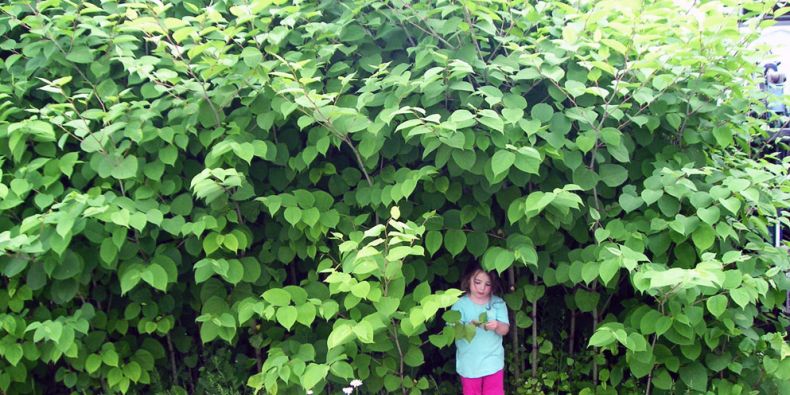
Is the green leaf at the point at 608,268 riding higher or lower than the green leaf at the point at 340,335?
higher

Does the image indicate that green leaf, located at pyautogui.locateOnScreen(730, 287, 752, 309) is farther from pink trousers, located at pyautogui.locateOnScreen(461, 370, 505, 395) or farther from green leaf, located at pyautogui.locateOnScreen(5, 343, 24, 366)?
green leaf, located at pyautogui.locateOnScreen(5, 343, 24, 366)

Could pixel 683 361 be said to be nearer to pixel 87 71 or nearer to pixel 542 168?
pixel 542 168

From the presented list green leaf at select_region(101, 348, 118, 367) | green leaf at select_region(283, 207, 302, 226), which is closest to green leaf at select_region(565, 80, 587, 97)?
green leaf at select_region(283, 207, 302, 226)

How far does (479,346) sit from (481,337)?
4cm

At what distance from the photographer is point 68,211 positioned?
2740 mm

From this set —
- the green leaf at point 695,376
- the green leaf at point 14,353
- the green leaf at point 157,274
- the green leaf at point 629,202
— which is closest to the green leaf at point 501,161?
the green leaf at point 629,202

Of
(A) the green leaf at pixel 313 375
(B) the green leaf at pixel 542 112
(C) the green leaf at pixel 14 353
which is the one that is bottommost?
(C) the green leaf at pixel 14 353

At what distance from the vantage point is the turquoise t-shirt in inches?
120

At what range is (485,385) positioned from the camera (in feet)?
10.3

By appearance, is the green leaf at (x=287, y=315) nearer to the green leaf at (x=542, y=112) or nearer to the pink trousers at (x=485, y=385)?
the pink trousers at (x=485, y=385)

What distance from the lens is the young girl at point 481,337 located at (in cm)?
306

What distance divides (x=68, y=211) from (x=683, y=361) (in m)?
2.61

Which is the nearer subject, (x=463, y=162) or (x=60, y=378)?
(x=463, y=162)

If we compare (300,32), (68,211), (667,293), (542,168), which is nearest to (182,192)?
(68,211)
